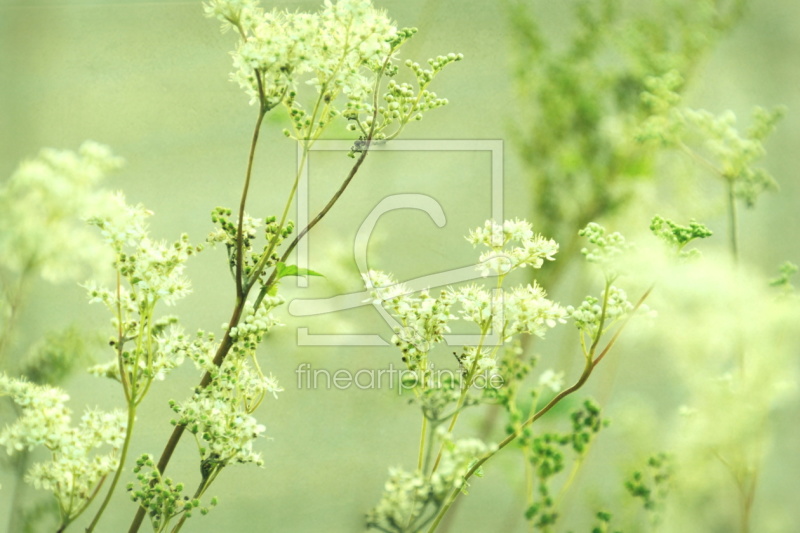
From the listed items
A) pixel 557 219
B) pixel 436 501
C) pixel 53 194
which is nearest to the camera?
pixel 436 501

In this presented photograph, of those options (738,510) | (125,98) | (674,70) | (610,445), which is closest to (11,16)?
(125,98)

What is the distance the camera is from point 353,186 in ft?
3.63

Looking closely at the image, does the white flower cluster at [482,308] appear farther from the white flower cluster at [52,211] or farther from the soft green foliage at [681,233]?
the white flower cluster at [52,211]

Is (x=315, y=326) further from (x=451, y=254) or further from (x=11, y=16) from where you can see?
(x=11, y=16)

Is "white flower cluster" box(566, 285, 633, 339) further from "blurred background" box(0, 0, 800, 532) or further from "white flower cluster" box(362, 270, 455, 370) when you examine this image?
"blurred background" box(0, 0, 800, 532)

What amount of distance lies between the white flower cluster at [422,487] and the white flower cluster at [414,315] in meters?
0.10

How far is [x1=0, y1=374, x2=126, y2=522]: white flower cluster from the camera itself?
0.74 m

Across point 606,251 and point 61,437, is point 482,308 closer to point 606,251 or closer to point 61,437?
point 606,251

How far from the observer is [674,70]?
1040 mm

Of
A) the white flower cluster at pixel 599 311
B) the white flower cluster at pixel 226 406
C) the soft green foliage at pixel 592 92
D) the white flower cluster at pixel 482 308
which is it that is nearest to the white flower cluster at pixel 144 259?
the white flower cluster at pixel 226 406

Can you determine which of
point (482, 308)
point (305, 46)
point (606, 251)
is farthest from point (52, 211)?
point (606, 251)

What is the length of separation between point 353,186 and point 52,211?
41cm

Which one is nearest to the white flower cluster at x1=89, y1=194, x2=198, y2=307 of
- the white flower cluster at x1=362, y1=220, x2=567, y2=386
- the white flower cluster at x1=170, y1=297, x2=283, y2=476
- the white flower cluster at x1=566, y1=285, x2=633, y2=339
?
the white flower cluster at x1=170, y1=297, x2=283, y2=476

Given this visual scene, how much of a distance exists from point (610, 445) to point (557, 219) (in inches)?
13.5
